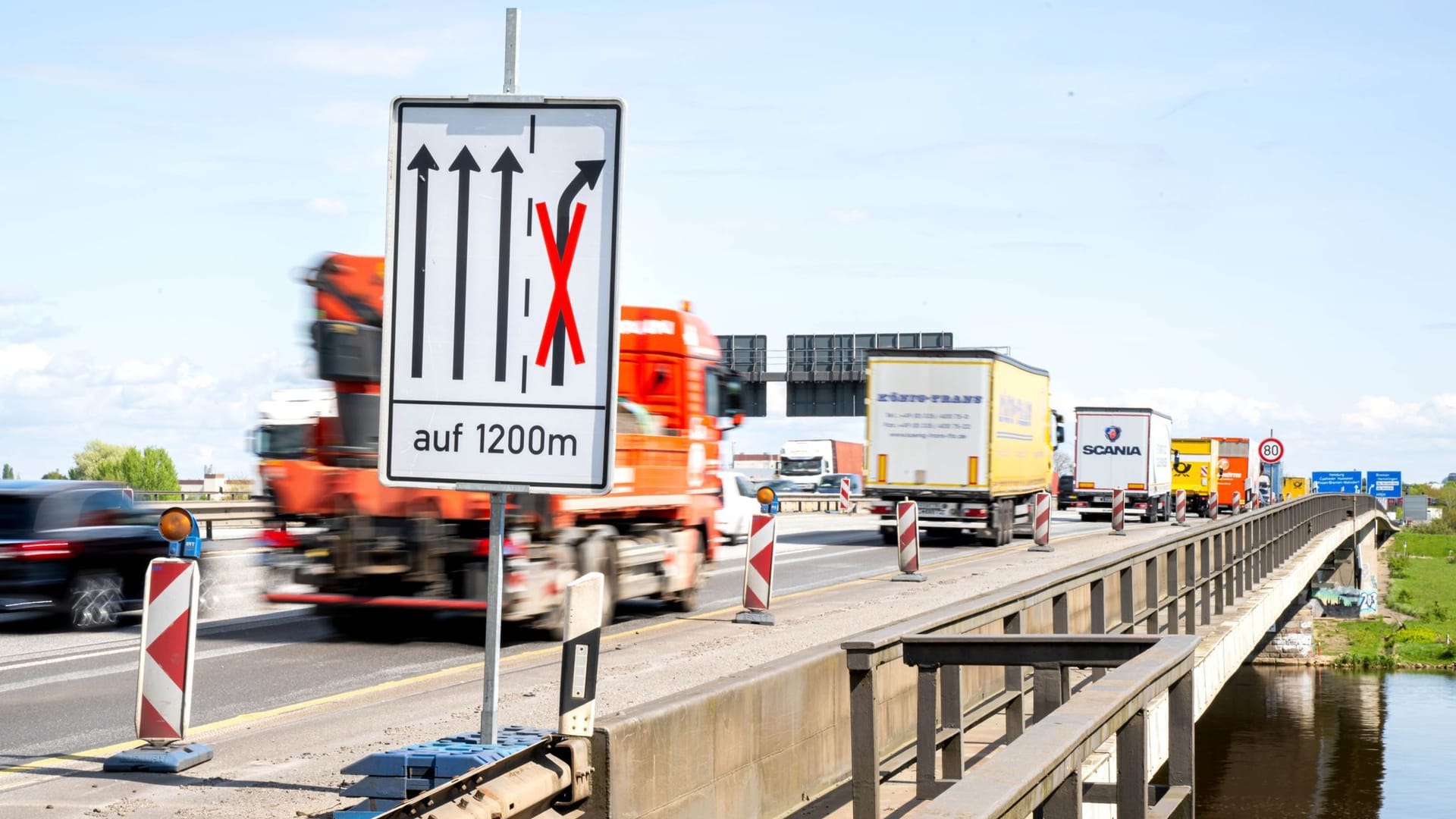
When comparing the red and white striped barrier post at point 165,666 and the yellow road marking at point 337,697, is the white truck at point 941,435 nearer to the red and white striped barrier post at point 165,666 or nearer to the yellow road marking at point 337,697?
the yellow road marking at point 337,697

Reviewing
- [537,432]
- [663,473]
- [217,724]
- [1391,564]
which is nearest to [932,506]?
[663,473]

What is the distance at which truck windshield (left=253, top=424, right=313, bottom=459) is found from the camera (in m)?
14.1

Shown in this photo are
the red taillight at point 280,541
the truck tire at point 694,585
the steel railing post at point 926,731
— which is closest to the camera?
the steel railing post at point 926,731

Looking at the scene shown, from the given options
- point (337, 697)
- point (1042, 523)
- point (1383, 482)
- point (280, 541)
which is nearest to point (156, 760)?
point (337, 697)

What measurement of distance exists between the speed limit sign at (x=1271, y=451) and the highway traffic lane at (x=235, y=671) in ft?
95.2

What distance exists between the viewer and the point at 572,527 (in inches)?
561

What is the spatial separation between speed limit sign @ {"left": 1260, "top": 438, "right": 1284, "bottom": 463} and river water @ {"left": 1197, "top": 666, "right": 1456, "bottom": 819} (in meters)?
5.89

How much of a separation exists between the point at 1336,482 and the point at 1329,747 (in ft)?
129

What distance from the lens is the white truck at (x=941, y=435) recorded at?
3109cm

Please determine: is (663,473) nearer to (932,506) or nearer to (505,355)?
(505,355)

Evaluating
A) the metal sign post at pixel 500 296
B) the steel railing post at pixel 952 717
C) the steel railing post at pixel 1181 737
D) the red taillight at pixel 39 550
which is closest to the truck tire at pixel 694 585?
the red taillight at pixel 39 550

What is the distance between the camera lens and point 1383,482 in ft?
233

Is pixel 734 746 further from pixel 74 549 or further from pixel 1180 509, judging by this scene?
pixel 1180 509

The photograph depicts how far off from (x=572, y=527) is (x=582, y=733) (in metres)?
9.99
